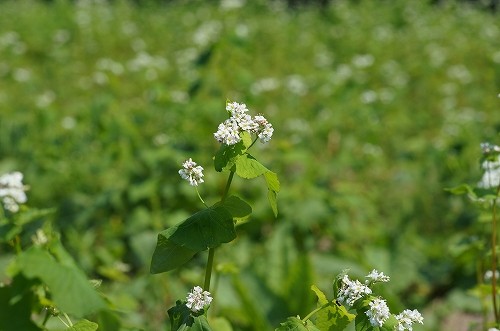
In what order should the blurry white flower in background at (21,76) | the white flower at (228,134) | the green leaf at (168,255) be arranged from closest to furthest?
1. the white flower at (228,134)
2. the green leaf at (168,255)
3. the blurry white flower in background at (21,76)

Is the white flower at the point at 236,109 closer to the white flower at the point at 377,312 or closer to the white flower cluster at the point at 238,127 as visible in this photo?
the white flower cluster at the point at 238,127

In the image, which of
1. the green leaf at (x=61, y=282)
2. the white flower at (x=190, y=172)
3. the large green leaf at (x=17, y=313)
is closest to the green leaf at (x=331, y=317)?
the white flower at (x=190, y=172)

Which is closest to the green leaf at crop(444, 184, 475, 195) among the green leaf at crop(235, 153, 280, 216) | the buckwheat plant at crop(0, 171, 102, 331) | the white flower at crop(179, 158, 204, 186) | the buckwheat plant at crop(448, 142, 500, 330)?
the buckwheat plant at crop(448, 142, 500, 330)

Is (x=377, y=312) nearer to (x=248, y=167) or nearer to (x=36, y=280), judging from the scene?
(x=248, y=167)

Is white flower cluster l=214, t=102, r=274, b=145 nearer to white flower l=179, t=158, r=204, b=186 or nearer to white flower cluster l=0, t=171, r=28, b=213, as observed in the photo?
white flower l=179, t=158, r=204, b=186

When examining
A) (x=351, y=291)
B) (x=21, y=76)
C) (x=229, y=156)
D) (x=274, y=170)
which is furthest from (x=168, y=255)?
(x=21, y=76)

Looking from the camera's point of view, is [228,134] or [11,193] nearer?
[228,134]
